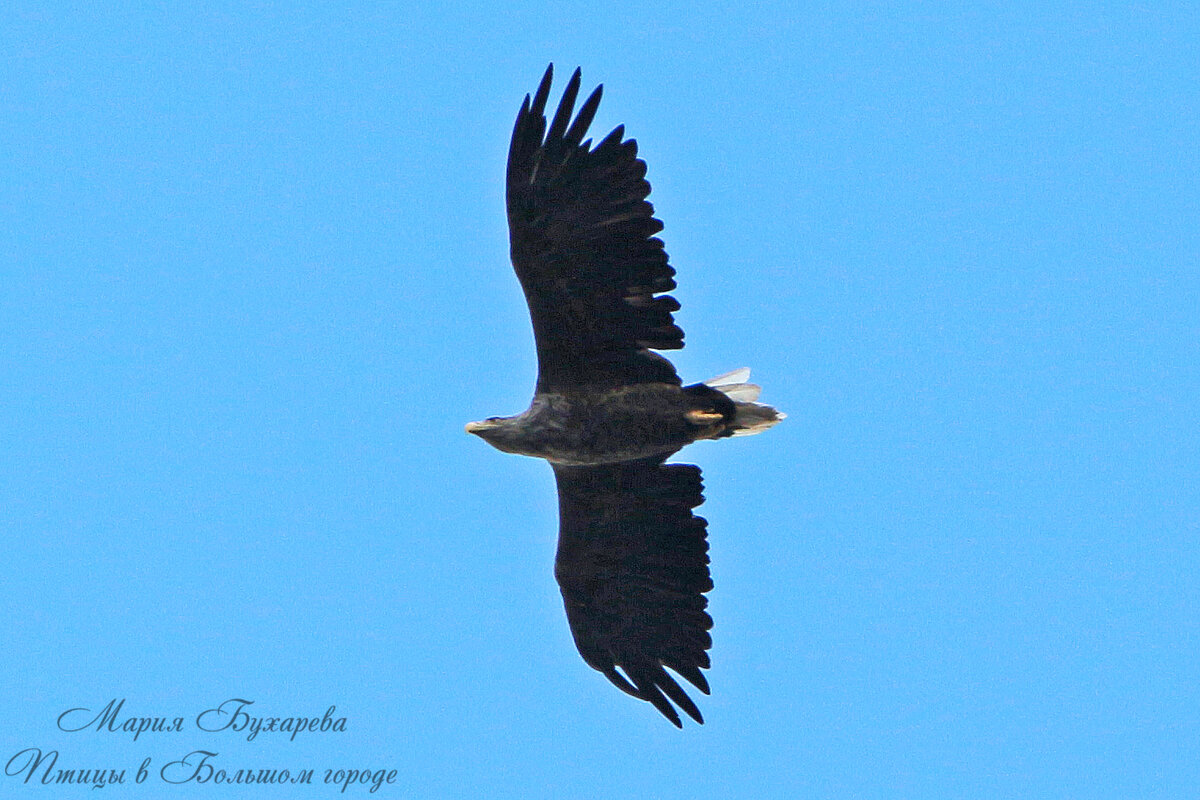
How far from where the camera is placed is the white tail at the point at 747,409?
39.5ft

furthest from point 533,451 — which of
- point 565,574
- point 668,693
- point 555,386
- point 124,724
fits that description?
point 124,724

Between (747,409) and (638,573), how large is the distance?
5.43 ft

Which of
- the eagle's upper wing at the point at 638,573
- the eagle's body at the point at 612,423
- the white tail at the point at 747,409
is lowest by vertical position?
the eagle's upper wing at the point at 638,573

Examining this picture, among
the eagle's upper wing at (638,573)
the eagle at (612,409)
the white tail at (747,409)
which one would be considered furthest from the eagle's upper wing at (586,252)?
the eagle's upper wing at (638,573)

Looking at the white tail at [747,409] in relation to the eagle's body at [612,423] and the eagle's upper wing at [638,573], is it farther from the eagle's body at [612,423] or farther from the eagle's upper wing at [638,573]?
the eagle's upper wing at [638,573]

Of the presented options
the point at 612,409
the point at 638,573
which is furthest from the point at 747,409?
the point at 638,573

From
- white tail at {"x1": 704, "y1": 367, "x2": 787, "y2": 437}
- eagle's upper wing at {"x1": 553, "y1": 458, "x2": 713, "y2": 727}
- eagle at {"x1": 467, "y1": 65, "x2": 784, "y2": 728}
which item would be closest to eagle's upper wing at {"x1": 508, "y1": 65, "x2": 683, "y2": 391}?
eagle at {"x1": 467, "y1": 65, "x2": 784, "y2": 728}

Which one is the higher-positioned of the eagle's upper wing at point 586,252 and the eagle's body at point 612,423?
the eagle's upper wing at point 586,252

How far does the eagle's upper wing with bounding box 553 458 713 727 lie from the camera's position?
41.6 ft

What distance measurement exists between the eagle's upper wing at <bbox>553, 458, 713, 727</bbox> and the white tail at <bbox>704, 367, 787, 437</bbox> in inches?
27.1

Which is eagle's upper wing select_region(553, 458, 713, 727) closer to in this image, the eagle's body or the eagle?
the eagle

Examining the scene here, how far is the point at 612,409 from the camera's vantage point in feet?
39.5

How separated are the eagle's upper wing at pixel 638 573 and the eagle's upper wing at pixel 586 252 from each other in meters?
1.06

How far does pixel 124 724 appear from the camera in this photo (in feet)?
42.9
